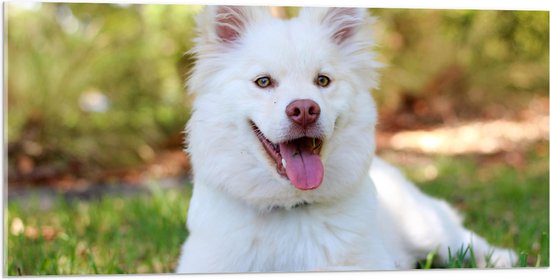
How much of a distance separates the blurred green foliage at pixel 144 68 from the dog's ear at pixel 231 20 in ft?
11.3

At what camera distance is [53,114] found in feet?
21.5

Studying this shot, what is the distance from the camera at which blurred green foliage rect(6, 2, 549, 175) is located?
21.2 feet

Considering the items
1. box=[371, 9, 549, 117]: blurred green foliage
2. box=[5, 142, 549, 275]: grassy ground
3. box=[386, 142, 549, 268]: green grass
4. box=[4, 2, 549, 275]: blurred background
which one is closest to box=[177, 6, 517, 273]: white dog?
box=[5, 142, 549, 275]: grassy ground

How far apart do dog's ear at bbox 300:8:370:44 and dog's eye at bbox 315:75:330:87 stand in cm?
25

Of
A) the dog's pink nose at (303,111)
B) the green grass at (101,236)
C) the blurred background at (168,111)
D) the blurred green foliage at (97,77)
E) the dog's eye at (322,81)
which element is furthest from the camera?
the blurred green foliage at (97,77)

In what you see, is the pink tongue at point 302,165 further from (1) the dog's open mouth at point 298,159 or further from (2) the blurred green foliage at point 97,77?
(2) the blurred green foliage at point 97,77

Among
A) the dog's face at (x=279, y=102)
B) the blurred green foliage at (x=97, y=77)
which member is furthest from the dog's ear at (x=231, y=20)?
the blurred green foliage at (x=97, y=77)

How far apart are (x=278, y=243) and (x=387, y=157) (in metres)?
4.32

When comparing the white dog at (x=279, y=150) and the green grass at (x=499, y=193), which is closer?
the white dog at (x=279, y=150)

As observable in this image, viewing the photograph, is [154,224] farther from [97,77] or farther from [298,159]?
[97,77]

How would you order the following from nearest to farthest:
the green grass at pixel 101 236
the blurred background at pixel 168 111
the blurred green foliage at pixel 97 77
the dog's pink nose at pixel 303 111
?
the dog's pink nose at pixel 303 111 → the green grass at pixel 101 236 → the blurred background at pixel 168 111 → the blurred green foliage at pixel 97 77

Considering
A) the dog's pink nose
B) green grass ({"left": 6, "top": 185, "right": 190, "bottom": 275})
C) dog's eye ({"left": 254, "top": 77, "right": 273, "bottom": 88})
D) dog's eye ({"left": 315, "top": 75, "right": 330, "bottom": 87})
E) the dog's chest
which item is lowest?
green grass ({"left": 6, "top": 185, "right": 190, "bottom": 275})

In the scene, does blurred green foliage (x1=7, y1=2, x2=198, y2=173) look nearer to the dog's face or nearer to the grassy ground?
the grassy ground

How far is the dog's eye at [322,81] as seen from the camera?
298 cm
